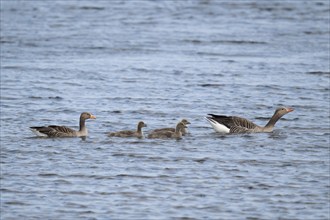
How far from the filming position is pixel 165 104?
2034cm

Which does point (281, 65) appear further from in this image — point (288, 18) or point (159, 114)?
point (288, 18)

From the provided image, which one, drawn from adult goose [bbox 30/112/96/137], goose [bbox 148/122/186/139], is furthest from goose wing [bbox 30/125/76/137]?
goose [bbox 148/122/186/139]

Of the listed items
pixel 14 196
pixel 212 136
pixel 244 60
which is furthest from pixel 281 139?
pixel 244 60

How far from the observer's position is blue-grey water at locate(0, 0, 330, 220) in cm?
1334

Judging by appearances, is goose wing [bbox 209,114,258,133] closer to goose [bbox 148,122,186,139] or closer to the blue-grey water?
the blue-grey water

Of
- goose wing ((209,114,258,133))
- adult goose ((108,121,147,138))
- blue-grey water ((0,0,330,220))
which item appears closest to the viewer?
blue-grey water ((0,0,330,220))

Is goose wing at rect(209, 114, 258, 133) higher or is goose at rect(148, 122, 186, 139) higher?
goose wing at rect(209, 114, 258, 133)

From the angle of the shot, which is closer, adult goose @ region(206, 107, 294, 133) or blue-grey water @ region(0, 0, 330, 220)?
blue-grey water @ region(0, 0, 330, 220)

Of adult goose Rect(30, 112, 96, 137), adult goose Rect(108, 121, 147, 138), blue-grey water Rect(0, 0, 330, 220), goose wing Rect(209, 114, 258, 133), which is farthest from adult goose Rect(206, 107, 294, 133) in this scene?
adult goose Rect(30, 112, 96, 137)

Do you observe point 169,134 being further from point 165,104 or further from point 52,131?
point 165,104

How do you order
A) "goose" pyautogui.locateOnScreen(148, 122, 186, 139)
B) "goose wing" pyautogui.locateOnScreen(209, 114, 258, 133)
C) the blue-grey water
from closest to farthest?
the blue-grey water, "goose" pyautogui.locateOnScreen(148, 122, 186, 139), "goose wing" pyautogui.locateOnScreen(209, 114, 258, 133)

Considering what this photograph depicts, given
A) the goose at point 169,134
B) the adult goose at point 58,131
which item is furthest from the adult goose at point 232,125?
the adult goose at point 58,131

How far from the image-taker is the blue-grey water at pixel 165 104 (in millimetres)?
13344

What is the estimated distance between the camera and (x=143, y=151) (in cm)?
1614
